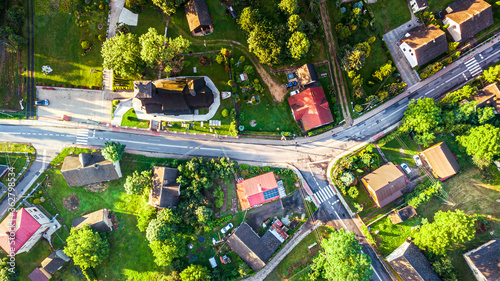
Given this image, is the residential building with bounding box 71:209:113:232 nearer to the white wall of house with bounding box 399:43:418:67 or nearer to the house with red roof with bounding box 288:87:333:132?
the house with red roof with bounding box 288:87:333:132

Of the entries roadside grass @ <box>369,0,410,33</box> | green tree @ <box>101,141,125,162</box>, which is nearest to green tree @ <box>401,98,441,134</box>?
roadside grass @ <box>369,0,410,33</box>

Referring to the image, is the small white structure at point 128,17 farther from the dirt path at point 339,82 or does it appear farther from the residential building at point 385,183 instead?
the residential building at point 385,183

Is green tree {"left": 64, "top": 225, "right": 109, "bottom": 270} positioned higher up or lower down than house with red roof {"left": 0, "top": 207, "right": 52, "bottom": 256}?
lower down

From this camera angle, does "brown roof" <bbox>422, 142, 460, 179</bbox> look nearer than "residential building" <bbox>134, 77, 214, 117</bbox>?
No

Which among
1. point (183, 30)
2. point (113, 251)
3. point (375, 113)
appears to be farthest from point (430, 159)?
point (113, 251)

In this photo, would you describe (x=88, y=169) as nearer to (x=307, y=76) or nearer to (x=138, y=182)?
(x=138, y=182)

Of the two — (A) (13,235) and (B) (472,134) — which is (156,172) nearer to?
(A) (13,235)
